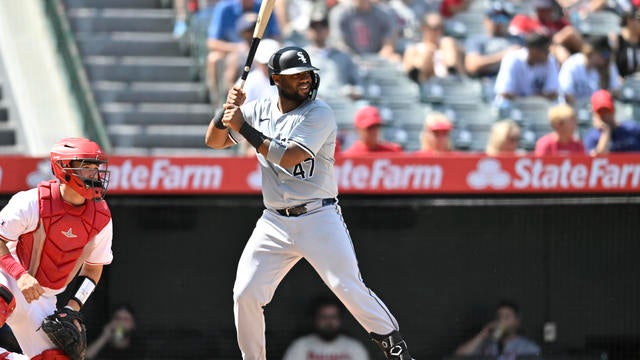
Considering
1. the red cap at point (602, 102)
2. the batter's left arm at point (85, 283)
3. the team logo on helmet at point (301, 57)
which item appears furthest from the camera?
the red cap at point (602, 102)

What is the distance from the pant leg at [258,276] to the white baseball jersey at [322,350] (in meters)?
1.91

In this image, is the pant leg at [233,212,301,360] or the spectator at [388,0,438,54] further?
the spectator at [388,0,438,54]

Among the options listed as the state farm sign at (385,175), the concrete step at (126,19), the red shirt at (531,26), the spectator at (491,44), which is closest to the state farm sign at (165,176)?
the state farm sign at (385,175)

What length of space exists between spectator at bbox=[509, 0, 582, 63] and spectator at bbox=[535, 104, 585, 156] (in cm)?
203

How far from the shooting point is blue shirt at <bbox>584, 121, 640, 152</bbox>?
8.68m

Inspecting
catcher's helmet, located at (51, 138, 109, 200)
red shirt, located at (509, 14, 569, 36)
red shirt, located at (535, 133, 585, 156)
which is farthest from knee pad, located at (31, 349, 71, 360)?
red shirt, located at (509, 14, 569, 36)

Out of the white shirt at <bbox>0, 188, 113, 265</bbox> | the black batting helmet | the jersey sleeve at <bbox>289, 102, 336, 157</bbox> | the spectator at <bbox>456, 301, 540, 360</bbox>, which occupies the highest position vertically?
the black batting helmet

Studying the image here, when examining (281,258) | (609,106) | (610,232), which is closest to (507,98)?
(609,106)

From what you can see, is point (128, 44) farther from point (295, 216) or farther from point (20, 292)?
point (20, 292)

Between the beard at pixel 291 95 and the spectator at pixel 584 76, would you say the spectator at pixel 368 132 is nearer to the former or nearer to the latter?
the beard at pixel 291 95

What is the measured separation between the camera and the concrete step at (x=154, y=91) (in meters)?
10.0

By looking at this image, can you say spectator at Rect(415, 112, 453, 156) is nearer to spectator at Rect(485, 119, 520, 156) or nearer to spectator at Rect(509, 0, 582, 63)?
spectator at Rect(485, 119, 520, 156)

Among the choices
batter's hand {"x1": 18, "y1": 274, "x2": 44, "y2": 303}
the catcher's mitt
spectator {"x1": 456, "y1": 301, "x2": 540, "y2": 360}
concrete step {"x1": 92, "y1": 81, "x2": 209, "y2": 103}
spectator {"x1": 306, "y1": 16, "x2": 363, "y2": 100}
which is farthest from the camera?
concrete step {"x1": 92, "y1": 81, "x2": 209, "y2": 103}

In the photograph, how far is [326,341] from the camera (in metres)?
7.84
